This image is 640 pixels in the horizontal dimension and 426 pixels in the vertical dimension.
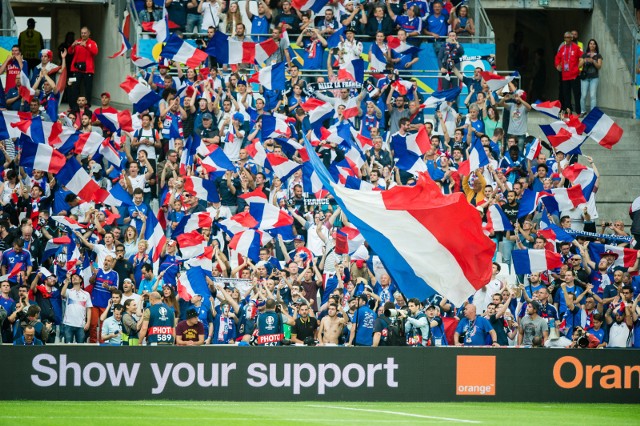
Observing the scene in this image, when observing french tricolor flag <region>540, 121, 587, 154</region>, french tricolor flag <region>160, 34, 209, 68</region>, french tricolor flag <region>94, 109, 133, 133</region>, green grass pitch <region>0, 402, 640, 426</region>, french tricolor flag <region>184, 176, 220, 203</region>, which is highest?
french tricolor flag <region>160, 34, 209, 68</region>

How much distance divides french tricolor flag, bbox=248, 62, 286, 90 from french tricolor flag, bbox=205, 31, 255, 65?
0.96m

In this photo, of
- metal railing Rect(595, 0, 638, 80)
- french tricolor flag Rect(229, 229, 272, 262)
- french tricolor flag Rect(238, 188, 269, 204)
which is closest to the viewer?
french tricolor flag Rect(229, 229, 272, 262)

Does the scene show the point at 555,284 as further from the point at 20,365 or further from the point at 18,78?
the point at 18,78

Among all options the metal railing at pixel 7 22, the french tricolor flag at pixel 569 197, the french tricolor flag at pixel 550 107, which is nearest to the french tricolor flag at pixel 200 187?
the french tricolor flag at pixel 569 197

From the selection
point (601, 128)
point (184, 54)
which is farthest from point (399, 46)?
point (601, 128)

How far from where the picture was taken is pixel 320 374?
23781mm

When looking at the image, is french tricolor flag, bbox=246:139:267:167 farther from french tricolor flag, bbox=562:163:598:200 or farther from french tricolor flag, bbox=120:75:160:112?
french tricolor flag, bbox=562:163:598:200

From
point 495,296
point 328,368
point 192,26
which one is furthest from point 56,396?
point 192,26

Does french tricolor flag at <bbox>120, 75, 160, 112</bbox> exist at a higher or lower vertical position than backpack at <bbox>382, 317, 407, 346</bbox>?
higher

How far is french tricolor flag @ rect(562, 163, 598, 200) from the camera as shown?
1141 inches

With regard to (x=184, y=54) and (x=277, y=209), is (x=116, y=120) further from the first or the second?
(x=277, y=209)

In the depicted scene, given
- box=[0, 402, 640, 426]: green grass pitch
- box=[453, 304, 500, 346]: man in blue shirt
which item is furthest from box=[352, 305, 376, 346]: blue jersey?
box=[453, 304, 500, 346]: man in blue shirt

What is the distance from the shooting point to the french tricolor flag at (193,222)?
2686 centimetres

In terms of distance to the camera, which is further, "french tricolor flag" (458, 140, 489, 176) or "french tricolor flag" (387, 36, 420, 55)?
"french tricolor flag" (387, 36, 420, 55)
